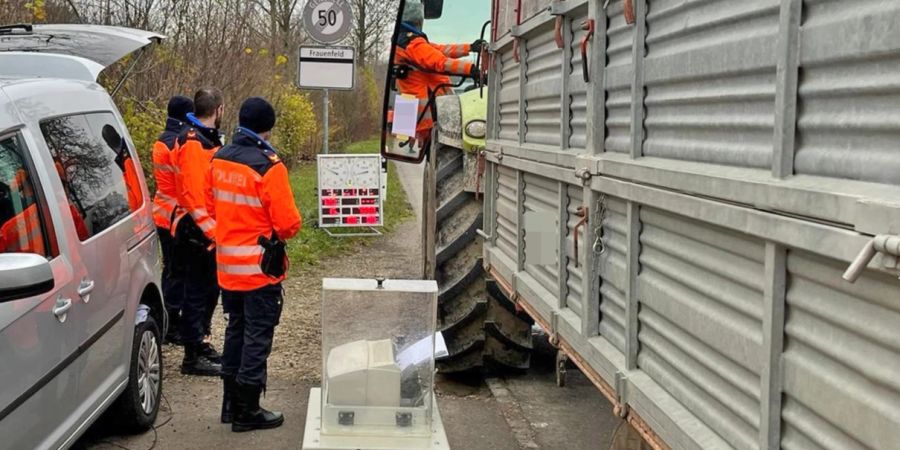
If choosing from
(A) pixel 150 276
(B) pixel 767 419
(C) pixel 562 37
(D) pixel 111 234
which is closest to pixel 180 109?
(A) pixel 150 276

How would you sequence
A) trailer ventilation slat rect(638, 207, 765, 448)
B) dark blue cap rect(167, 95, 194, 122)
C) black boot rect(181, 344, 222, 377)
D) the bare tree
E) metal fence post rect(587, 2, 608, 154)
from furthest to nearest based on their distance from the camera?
the bare tree
dark blue cap rect(167, 95, 194, 122)
black boot rect(181, 344, 222, 377)
metal fence post rect(587, 2, 608, 154)
trailer ventilation slat rect(638, 207, 765, 448)

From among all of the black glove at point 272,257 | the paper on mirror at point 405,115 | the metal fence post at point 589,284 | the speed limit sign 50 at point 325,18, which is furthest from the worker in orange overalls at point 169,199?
the metal fence post at point 589,284

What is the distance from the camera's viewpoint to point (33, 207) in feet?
13.0

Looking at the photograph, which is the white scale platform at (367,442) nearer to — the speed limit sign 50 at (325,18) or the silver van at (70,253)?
the silver van at (70,253)

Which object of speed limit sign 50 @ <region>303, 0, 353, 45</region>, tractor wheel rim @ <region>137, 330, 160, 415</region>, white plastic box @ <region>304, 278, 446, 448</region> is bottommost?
tractor wheel rim @ <region>137, 330, 160, 415</region>

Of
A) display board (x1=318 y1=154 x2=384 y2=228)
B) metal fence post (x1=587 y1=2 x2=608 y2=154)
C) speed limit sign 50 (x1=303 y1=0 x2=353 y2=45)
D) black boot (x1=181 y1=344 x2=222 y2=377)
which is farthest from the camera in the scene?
display board (x1=318 y1=154 x2=384 y2=228)

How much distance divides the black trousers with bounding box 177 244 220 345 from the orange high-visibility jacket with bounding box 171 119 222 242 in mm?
264

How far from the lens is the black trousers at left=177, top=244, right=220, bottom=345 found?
662 cm

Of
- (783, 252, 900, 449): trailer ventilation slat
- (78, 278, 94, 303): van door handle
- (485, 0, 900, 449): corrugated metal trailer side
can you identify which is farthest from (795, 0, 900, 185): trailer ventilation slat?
(78, 278, 94, 303): van door handle

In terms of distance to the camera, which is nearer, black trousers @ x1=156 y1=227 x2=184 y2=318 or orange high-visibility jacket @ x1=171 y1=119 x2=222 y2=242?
A: orange high-visibility jacket @ x1=171 y1=119 x2=222 y2=242

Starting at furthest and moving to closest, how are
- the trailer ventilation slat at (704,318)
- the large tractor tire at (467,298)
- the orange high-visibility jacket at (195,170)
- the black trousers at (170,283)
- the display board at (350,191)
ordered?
the display board at (350,191)
the black trousers at (170,283)
the orange high-visibility jacket at (195,170)
the large tractor tire at (467,298)
the trailer ventilation slat at (704,318)

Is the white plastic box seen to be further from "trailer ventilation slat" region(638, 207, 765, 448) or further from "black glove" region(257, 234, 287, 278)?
"trailer ventilation slat" region(638, 207, 765, 448)

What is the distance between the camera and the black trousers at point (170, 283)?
6.96 meters

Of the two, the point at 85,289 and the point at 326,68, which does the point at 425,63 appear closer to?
the point at 85,289
